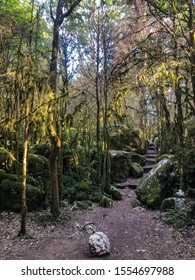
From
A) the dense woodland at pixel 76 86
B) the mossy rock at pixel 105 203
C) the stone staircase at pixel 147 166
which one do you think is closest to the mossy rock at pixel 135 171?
the stone staircase at pixel 147 166

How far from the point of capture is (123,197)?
1056 centimetres

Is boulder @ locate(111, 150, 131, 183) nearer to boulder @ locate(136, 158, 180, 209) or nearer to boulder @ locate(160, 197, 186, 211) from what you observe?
boulder @ locate(136, 158, 180, 209)

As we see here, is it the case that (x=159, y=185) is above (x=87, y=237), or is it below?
above

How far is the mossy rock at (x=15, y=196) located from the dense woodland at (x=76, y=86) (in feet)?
0.09

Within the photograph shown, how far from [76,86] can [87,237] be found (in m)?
4.13

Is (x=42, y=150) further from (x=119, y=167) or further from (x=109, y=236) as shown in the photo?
(x=109, y=236)

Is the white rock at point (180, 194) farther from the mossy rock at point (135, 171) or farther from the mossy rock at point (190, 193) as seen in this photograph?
the mossy rock at point (135, 171)

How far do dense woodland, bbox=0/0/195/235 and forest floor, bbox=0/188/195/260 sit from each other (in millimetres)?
461

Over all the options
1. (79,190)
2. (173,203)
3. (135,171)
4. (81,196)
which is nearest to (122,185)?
(135,171)

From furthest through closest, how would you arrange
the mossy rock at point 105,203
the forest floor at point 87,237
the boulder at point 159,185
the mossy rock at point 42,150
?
1. the mossy rock at point 42,150
2. the mossy rock at point 105,203
3. the boulder at point 159,185
4. the forest floor at point 87,237

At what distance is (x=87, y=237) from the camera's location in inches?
235

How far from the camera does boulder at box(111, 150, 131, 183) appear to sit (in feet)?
41.8

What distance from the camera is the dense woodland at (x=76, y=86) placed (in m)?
5.83
